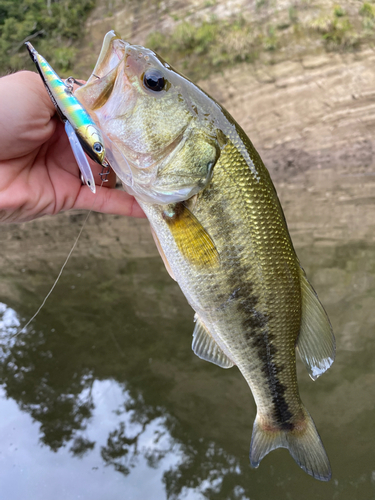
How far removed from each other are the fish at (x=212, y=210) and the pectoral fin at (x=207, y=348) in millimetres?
59

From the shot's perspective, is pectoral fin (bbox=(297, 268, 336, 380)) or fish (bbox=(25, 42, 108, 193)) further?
pectoral fin (bbox=(297, 268, 336, 380))

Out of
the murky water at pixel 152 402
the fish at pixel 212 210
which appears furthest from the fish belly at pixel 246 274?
the murky water at pixel 152 402

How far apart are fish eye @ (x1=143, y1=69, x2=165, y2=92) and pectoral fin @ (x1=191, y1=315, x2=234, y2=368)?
1.16m

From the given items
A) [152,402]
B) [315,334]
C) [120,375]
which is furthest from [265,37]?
[315,334]

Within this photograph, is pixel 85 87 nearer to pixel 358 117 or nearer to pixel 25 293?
pixel 25 293

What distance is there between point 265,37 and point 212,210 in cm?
1314

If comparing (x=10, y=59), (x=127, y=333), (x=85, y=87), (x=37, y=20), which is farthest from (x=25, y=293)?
(x=37, y=20)

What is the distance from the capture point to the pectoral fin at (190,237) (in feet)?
4.81

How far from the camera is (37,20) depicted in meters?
15.7

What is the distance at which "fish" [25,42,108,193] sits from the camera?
50.0 inches

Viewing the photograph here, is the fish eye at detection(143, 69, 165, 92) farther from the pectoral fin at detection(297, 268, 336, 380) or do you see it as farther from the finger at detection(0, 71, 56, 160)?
the pectoral fin at detection(297, 268, 336, 380)

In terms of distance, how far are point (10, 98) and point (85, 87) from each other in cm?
49

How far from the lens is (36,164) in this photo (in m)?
1.97

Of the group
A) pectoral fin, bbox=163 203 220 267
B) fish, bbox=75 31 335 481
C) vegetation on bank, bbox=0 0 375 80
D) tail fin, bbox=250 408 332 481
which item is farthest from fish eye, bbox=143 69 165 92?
vegetation on bank, bbox=0 0 375 80
